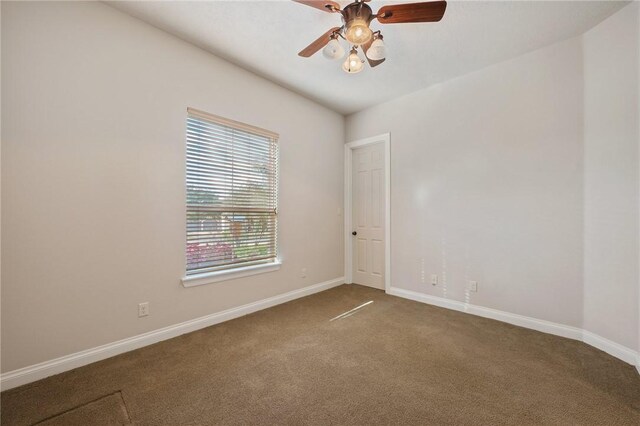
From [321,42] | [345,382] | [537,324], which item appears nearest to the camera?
[345,382]

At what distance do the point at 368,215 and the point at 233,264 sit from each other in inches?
87.6

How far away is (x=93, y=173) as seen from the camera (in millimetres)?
2146

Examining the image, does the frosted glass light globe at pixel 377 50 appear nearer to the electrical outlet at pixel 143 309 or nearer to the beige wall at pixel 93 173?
the beige wall at pixel 93 173

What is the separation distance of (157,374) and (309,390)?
114cm

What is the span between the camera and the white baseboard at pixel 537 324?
86.0 inches

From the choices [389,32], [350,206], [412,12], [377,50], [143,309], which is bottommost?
[143,309]

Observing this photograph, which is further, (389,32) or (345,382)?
(389,32)

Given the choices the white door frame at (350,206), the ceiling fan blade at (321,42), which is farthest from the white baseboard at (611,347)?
the ceiling fan blade at (321,42)

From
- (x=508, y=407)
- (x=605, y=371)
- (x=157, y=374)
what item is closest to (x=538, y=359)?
(x=605, y=371)

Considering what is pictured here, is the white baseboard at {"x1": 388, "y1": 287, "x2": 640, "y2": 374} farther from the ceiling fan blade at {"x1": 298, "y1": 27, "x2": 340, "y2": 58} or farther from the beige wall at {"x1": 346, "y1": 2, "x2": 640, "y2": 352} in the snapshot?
the ceiling fan blade at {"x1": 298, "y1": 27, "x2": 340, "y2": 58}

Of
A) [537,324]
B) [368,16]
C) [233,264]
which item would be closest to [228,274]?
[233,264]

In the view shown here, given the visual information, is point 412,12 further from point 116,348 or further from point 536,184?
point 116,348

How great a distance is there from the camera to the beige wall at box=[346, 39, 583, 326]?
2613mm

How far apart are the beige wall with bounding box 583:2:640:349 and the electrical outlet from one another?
4.01 metres
